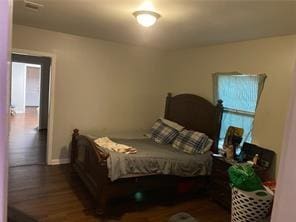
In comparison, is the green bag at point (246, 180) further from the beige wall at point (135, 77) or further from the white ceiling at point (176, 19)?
the white ceiling at point (176, 19)

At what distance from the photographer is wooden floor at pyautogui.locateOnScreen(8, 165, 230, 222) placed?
2926mm

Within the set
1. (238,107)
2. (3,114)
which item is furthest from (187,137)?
(3,114)

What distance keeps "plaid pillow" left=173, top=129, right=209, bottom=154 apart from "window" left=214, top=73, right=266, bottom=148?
40cm

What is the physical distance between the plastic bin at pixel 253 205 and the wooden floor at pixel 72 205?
0.64 meters

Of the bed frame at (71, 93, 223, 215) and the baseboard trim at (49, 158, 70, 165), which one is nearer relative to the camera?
the bed frame at (71, 93, 223, 215)

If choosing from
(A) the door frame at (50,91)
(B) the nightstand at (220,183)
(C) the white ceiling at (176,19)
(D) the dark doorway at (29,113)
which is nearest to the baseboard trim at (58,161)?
(A) the door frame at (50,91)

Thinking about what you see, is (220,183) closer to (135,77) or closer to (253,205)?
(253,205)

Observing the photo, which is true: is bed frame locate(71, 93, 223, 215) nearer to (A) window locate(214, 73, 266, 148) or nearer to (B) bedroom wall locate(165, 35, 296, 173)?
(A) window locate(214, 73, 266, 148)

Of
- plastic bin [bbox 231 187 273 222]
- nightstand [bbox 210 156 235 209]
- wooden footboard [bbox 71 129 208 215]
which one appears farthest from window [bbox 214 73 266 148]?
plastic bin [bbox 231 187 273 222]

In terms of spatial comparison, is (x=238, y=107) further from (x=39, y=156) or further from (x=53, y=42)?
(x=39, y=156)

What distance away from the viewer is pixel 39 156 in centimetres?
480

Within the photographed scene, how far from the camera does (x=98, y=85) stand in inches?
183

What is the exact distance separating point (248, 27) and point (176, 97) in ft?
7.28

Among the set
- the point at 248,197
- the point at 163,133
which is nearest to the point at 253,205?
the point at 248,197
